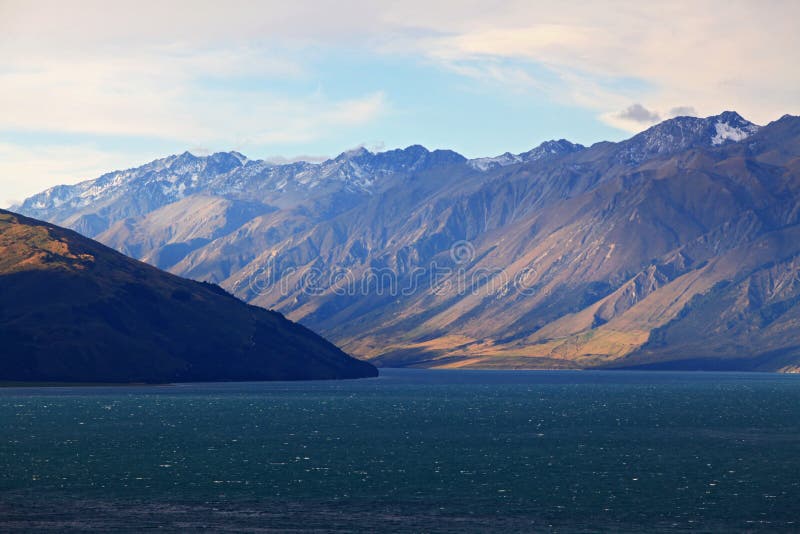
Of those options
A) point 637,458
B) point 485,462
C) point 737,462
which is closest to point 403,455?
point 485,462

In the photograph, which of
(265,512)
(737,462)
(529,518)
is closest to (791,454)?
(737,462)

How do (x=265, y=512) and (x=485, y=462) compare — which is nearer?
(x=265, y=512)

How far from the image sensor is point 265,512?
10356 centimetres

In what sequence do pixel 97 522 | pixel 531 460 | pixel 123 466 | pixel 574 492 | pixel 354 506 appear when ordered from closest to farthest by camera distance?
pixel 97 522 < pixel 354 506 < pixel 574 492 < pixel 123 466 < pixel 531 460

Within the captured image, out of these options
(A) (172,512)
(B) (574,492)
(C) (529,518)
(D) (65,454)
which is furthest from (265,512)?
(D) (65,454)

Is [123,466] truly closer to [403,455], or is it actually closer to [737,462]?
[403,455]

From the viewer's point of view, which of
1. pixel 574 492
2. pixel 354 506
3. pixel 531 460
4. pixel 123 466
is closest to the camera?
pixel 354 506

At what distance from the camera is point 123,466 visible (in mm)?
137375

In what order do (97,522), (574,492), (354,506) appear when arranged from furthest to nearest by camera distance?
(574,492)
(354,506)
(97,522)

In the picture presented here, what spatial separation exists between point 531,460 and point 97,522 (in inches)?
2661

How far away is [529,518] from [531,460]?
46.5 metres

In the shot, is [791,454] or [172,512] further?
[791,454]

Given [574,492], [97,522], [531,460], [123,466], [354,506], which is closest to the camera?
[97,522]

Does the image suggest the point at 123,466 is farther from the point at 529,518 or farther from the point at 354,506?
the point at 529,518
